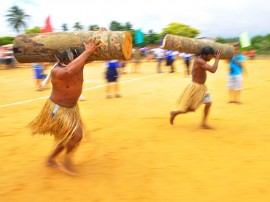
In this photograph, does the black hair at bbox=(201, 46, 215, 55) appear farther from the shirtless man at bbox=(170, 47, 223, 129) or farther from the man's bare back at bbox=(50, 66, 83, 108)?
the man's bare back at bbox=(50, 66, 83, 108)

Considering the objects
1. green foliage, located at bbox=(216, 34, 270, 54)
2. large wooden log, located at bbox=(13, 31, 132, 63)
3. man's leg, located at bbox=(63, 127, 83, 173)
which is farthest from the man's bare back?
green foliage, located at bbox=(216, 34, 270, 54)

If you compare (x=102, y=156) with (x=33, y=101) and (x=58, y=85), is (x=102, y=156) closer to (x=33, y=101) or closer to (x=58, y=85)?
(x=58, y=85)

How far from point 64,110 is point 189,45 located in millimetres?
2714

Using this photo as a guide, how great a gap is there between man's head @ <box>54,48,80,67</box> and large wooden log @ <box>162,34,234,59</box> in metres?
2.04

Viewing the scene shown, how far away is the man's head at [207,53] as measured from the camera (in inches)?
213

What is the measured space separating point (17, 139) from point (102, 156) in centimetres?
174

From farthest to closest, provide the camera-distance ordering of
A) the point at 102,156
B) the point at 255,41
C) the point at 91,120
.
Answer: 1. the point at 255,41
2. the point at 91,120
3. the point at 102,156

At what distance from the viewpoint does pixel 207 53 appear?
543 cm

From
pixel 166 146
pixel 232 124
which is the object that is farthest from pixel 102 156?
pixel 232 124

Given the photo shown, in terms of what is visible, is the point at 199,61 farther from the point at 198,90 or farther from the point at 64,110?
the point at 64,110

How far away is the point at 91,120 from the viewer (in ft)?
21.4

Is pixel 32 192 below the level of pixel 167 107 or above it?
above

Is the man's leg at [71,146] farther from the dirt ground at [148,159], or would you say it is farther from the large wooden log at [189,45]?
the large wooden log at [189,45]

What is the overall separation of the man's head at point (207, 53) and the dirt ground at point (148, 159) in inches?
51.3
